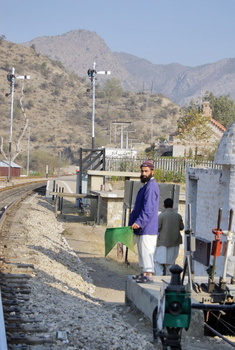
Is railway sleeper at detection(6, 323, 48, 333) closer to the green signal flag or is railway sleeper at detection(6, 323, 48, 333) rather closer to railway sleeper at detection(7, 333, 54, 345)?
railway sleeper at detection(7, 333, 54, 345)

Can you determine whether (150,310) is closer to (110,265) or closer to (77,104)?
(110,265)

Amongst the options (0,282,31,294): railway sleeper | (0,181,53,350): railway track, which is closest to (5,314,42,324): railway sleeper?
(0,181,53,350): railway track

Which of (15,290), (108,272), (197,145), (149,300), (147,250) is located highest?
(197,145)

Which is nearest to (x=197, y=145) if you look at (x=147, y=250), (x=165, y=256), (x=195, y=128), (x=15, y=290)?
(x=195, y=128)

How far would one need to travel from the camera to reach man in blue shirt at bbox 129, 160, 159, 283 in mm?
9312

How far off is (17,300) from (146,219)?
2.06m

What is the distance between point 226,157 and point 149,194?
360 centimetres

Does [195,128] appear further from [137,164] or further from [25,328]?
[25,328]

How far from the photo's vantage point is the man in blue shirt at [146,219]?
931cm

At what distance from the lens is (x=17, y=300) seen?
9312 millimetres

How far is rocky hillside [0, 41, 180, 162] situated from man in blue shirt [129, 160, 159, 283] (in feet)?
284

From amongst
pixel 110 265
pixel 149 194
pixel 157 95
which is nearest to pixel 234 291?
pixel 149 194

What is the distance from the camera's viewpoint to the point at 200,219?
14.6 m

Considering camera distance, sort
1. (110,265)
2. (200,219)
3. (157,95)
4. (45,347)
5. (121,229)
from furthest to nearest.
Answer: (157,95)
(110,265)
(200,219)
(121,229)
(45,347)
